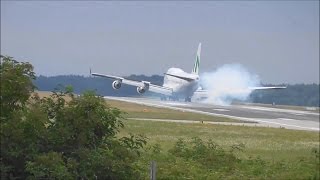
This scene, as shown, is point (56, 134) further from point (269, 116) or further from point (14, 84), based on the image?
point (269, 116)

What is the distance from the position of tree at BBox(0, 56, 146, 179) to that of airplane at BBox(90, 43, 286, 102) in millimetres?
97179

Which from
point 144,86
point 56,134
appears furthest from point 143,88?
point 56,134

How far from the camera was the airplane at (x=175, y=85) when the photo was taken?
11350cm

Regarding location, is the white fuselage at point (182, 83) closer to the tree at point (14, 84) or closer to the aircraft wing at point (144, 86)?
the aircraft wing at point (144, 86)

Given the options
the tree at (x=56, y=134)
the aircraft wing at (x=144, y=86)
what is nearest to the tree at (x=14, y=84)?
the tree at (x=56, y=134)

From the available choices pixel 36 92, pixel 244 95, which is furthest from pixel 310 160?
pixel 244 95

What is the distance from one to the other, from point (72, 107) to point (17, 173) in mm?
1517

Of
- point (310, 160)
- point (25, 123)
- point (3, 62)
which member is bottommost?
point (310, 160)

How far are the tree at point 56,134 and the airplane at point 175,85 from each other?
97.2 m

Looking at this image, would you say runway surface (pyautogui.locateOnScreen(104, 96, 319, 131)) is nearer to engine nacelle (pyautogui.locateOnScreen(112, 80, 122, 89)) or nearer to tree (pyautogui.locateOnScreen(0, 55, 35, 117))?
engine nacelle (pyautogui.locateOnScreen(112, 80, 122, 89))

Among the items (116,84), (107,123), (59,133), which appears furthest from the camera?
(116,84)

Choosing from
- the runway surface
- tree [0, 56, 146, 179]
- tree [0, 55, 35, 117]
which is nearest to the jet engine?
the runway surface

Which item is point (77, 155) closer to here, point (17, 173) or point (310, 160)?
point (17, 173)

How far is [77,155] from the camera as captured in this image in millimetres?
10617
